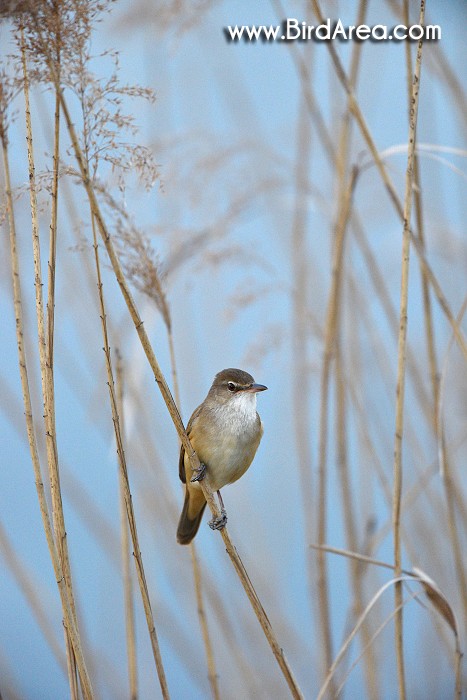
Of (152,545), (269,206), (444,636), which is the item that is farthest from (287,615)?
(269,206)

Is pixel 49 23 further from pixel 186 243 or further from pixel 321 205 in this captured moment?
pixel 321 205

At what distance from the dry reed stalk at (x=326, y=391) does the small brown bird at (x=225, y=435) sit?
234mm

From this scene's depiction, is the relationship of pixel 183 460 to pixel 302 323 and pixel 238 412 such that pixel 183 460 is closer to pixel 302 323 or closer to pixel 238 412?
pixel 238 412

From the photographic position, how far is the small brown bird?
196cm

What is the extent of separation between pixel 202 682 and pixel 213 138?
236cm

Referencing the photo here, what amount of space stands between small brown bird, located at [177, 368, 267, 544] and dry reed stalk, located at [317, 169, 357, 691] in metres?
0.23

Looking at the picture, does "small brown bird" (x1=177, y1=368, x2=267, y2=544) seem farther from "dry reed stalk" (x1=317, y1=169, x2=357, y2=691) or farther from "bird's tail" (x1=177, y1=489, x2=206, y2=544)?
"dry reed stalk" (x1=317, y1=169, x2=357, y2=691)

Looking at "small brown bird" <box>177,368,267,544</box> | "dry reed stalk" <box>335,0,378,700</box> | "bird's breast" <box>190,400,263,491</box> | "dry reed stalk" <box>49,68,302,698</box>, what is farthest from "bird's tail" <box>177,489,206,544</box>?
"dry reed stalk" <box>49,68,302,698</box>

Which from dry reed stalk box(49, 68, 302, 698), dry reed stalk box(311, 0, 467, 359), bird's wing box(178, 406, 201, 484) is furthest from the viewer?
bird's wing box(178, 406, 201, 484)

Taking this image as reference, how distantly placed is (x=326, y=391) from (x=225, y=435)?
0.36 meters

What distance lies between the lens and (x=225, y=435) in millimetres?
1964

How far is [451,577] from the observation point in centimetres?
329

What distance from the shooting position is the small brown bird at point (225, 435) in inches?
77.1

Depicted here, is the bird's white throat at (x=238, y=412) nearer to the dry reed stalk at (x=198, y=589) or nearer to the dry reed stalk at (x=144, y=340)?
the dry reed stalk at (x=198, y=589)
